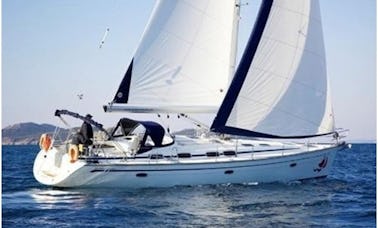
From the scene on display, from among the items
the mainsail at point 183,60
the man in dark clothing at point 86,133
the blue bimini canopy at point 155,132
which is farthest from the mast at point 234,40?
the man in dark clothing at point 86,133

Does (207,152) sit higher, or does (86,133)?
(86,133)

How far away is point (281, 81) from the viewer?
878 inches

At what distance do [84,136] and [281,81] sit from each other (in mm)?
7918

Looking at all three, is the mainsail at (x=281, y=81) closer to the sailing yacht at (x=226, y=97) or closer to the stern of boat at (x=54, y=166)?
the sailing yacht at (x=226, y=97)

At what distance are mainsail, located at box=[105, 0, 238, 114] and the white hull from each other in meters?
2.56

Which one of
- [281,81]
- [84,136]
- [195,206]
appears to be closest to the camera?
[195,206]

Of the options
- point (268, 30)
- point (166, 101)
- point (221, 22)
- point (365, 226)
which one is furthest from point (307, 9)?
Answer: point (365, 226)

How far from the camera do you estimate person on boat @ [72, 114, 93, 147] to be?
66.6 ft

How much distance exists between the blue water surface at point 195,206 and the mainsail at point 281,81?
103 inches

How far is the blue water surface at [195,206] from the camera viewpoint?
45.0 ft

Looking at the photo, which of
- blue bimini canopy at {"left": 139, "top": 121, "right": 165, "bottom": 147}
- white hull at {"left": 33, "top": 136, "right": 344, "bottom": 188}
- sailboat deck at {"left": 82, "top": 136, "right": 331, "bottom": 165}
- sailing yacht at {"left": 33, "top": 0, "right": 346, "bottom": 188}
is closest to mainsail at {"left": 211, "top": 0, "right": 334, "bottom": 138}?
sailing yacht at {"left": 33, "top": 0, "right": 346, "bottom": 188}

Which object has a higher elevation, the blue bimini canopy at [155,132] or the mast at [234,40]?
the mast at [234,40]

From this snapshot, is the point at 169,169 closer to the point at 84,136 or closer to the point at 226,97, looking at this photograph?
the point at 84,136

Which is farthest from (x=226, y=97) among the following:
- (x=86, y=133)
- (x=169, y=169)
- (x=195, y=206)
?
(x=195, y=206)
